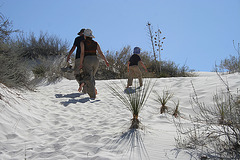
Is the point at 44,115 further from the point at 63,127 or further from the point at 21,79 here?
the point at 21,79

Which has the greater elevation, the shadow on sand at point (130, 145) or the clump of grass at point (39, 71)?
the clump of grass at point (39, 71)

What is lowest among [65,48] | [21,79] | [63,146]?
[63,146]

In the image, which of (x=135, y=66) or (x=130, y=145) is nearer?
(x=130, y=145)

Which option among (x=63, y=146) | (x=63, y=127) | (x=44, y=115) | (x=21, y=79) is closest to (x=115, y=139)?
(x=63, y=146)

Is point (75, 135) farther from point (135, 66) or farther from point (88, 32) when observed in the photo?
point (135, 66)

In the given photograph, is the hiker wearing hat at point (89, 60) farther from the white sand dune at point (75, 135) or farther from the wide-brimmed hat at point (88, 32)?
the white sand dune at point (75, 135)

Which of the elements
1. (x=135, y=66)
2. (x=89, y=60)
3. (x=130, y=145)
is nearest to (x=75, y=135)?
(x=130, y=145)

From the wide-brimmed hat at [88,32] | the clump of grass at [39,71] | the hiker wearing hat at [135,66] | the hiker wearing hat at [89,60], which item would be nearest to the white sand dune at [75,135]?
the hiker wearing hat at [89,60]

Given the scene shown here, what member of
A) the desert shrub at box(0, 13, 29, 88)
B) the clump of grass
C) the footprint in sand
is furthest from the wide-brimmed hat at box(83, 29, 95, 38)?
the clump of grass

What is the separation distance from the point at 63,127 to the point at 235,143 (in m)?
2.42

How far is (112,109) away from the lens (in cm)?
468

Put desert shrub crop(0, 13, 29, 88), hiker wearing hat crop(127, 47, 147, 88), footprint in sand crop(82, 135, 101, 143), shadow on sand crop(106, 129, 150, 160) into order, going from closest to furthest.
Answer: shadow on sand crop(106, 129, 150, 160) → footprint in sand crop(82, 135, 101, 143) → desert shrub crop(0, 13, 29, 88) → hiker wearing hat crop(127, 47, 147, 88)

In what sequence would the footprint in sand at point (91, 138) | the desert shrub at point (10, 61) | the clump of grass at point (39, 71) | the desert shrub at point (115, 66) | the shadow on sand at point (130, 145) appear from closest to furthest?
the shadow on sand at point (130, 145) → the footprint in sand at point (91, 138) → the desert shrub at point (10, 61) → the clump of grass at point (39, 71) → the desert shrub at point (115, 66)

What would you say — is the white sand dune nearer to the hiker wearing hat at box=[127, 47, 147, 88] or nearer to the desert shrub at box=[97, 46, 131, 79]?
the hiker wearing hat at box=[127, 47, 147, 88]
